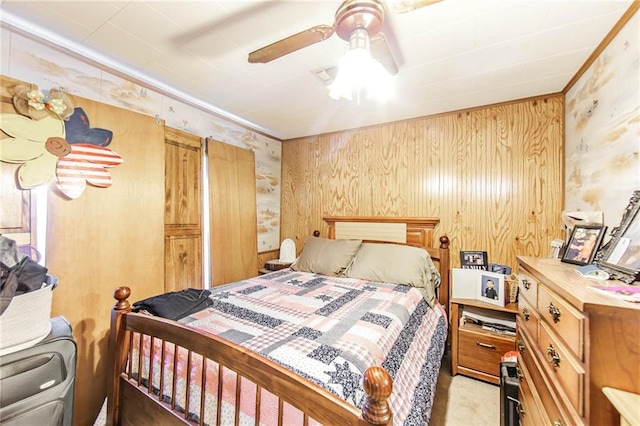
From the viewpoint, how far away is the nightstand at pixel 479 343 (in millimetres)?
2092

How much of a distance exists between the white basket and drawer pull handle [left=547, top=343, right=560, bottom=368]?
1.98 m

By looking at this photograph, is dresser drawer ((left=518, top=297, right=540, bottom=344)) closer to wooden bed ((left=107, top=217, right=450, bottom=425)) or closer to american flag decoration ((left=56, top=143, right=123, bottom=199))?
wooden bed ((left=107, top=217, right=450, bottom=425))

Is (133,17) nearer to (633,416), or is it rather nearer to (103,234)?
(103,234)

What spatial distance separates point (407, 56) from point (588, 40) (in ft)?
3.40

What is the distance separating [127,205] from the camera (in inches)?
79.4

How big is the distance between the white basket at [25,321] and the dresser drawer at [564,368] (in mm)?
1927

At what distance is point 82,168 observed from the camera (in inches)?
70.2

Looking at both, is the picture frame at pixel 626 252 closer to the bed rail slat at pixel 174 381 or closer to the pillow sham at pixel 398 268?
the pillow sham at pixel 398 268

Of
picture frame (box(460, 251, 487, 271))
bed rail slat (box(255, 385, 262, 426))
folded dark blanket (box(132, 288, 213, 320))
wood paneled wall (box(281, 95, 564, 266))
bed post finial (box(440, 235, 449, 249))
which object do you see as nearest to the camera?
bed rail slat (box(255, 385, 262, 426))

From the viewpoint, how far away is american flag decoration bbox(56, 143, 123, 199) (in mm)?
1714

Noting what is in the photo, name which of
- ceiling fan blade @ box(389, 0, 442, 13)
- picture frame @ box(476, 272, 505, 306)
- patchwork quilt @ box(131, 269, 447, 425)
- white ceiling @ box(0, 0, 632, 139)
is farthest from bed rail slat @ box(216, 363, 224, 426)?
picture frame @ box(476, 272, 505, 306)

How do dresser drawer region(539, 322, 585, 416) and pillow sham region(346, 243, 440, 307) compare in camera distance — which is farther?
pillow sham region(346, 243, 440, 307)

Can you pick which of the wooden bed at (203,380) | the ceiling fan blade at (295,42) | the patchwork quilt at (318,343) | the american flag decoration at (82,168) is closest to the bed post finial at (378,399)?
the wooden bed at (203,380)

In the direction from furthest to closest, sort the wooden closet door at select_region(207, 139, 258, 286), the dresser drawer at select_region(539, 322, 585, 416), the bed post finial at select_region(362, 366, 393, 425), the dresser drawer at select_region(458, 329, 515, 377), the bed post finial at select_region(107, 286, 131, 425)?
1. the wooden closet door at select_region(207, 139, 258, 286)
2. the dresser drawer at select_region(458, 329, 515, 377)
3. the bed post finial at select_region(107, 286, 131, 425)
4. the dresser drawer at select_region(539, 322, 585, 416)
5. the bed post finial at select_region(362, 366, 393, 425)
